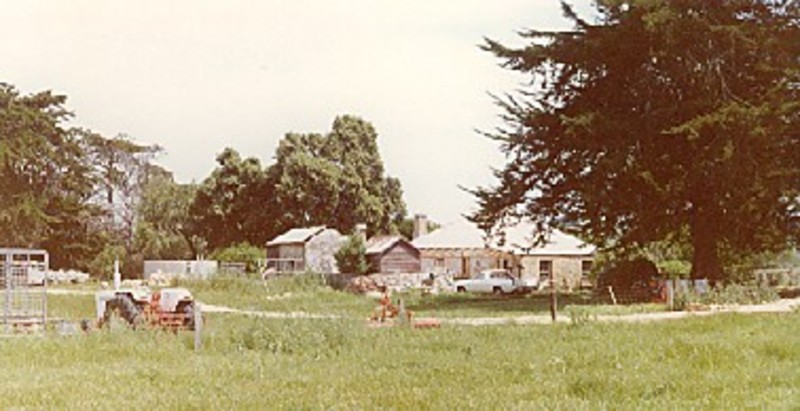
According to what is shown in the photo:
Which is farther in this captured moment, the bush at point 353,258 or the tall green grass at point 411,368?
the bush at point 353,258

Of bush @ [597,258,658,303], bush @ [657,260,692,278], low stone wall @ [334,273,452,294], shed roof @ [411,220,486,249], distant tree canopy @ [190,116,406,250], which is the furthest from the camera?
distant tree canopy @ [190,116,406,250]

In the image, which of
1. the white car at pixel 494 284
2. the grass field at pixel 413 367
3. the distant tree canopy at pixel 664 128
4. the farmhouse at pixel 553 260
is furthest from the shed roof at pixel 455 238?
the grass field at pixel 413 367

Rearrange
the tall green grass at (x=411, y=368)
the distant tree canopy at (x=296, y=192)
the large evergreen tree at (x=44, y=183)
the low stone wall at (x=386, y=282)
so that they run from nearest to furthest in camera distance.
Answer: the tall green grass at (x=411, y=368) → the low stone wall at (x=386, y=282) → the large evergreen tree at (x=44, y=183) → the distant tree canopy at (x=296, y=192)

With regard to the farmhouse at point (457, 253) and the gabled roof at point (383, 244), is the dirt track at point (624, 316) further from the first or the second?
the gabled roof at point (383, 244)

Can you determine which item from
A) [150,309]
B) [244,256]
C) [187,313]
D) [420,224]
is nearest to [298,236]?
[244,256]

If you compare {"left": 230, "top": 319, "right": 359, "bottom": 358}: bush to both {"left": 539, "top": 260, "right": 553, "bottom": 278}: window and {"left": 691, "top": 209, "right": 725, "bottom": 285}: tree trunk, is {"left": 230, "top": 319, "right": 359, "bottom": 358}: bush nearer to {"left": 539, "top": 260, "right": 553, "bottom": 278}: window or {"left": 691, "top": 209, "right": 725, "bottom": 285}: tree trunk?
{"left": 691, "top": 209, "right": 725, "bottom": 285}: tree trunk

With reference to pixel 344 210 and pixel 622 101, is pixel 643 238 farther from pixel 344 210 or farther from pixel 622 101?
pixel 344 210

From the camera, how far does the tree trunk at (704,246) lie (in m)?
42.6

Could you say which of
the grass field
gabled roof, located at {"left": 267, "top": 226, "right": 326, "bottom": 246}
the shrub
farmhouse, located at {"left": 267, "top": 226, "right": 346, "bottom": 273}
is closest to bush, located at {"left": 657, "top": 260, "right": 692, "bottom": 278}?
the grass field

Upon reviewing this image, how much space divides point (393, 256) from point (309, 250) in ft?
34.3

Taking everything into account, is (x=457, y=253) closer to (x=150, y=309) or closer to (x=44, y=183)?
(x=44, y=183)

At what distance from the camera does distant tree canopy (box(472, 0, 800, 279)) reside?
3828 centimetres

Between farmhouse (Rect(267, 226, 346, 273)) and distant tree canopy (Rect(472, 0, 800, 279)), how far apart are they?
32.4 metres

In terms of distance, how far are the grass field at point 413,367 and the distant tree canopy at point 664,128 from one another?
15161 mm
